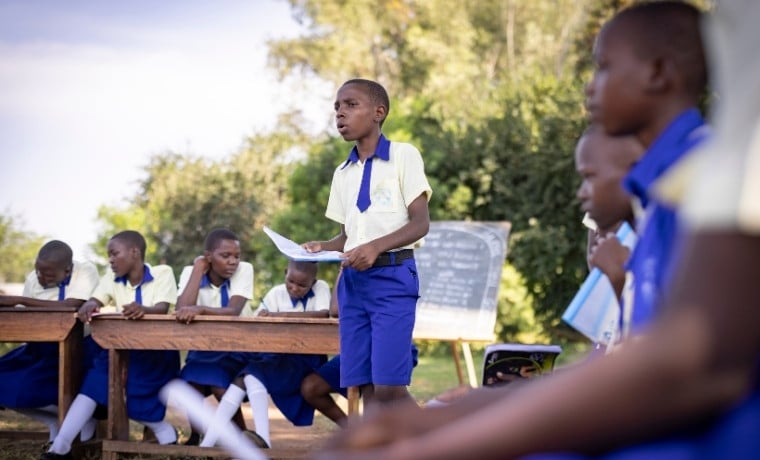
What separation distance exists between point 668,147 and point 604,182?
76 cm

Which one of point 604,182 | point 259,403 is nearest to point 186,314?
point 259,403

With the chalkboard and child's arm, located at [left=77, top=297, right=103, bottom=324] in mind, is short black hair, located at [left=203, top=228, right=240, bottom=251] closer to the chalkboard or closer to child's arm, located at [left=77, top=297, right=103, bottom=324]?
child's arm, located at [left=77, top=297, right=103, bottom=324]

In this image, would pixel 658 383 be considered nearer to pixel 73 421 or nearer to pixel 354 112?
pixel 354 112

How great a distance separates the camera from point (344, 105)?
17.0 feet

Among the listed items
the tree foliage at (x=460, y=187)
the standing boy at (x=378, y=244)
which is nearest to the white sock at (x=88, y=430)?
the standing boy at (x=378, y=244)

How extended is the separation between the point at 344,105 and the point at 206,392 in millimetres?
2529

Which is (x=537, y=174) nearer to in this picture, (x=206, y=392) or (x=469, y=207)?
(x=469, y=207)

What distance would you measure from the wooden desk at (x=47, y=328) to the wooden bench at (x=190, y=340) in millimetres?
190

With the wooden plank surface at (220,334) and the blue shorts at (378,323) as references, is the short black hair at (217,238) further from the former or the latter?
the blue shorts at (378,323)

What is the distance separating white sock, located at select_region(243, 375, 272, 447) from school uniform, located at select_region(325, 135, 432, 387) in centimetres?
128

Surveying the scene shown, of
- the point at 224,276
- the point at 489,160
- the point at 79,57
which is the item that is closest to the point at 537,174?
the point at 489,160

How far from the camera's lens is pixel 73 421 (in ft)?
21.1

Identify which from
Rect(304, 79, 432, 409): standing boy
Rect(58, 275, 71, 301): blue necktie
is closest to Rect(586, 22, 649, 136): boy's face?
Rect(304, 79, 432, 409): standing boy

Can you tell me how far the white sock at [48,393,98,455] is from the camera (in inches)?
250
